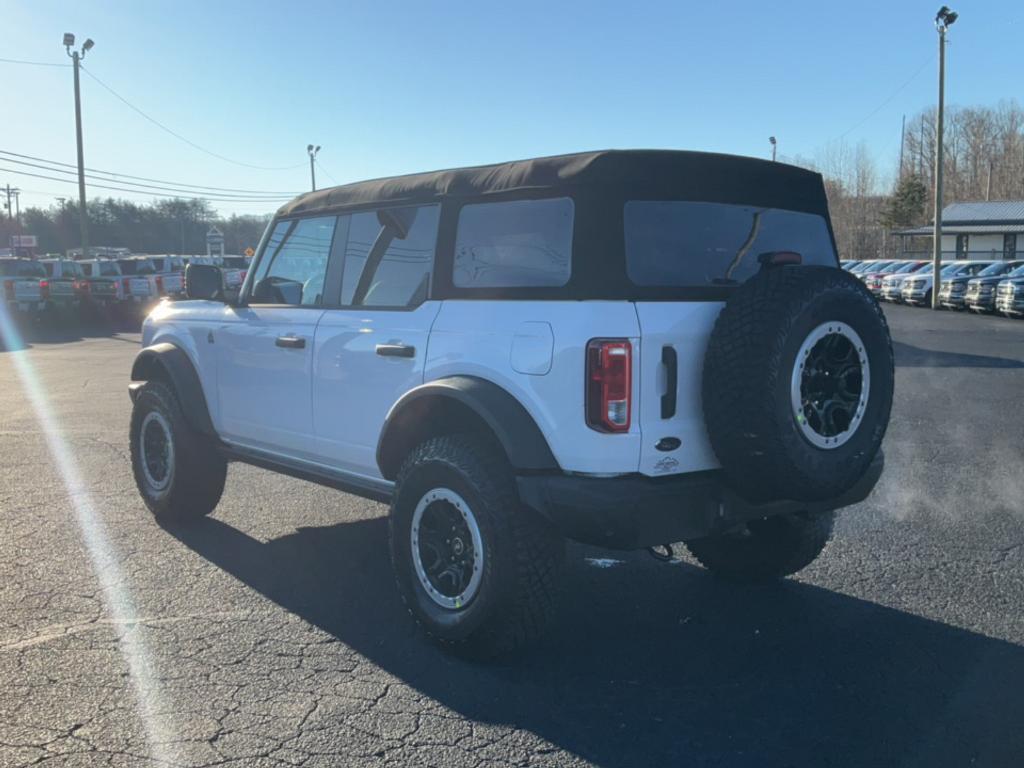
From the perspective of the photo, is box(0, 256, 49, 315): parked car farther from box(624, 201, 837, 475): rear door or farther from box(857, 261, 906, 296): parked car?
box(857, 261, 906, 296): parked car

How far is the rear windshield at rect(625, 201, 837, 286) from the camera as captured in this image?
3.67 meters

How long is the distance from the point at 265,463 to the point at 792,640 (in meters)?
3.04

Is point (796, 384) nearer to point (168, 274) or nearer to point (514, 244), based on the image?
point (514, 244)

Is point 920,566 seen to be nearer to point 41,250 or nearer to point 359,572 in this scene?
point 359,572

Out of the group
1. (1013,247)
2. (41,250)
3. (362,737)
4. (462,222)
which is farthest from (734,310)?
(41,250)

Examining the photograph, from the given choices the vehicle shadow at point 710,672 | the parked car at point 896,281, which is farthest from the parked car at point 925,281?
the vehicle shadow at point 710,672

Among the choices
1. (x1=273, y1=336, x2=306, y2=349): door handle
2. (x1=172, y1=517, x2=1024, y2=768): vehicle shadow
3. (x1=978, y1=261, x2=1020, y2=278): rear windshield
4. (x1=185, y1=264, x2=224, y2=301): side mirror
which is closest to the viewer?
(x1=172, y1=517, x2=1024, y2=768): vehicle shadow

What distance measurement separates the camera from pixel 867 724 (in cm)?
329

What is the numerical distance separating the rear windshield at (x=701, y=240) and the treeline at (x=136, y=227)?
81.3 meters

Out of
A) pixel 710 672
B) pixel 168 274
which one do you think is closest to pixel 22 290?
pixel 168 274

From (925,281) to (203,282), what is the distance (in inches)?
1237

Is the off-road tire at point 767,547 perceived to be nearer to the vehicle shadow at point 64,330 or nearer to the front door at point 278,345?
the front door at point 278,345

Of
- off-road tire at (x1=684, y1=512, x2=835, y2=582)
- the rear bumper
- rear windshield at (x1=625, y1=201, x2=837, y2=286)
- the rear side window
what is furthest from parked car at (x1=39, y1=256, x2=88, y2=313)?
the rear bumper

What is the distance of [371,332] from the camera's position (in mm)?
4406
